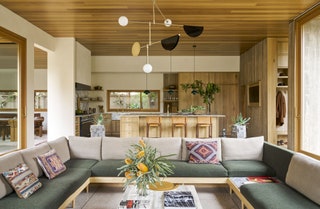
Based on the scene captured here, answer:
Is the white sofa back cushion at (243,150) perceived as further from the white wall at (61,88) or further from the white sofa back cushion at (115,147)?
the white wall at (61,88)

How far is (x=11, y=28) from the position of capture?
491 centimetres

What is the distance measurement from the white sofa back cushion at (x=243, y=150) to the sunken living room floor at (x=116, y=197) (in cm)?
54

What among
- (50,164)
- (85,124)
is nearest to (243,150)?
(50,164)

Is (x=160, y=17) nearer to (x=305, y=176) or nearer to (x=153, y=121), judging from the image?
(x=153, y=121)

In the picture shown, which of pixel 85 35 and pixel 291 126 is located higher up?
pixel 85 35

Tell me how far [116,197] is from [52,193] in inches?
50.4

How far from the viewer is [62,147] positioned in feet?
13.7

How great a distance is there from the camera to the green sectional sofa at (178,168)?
2.60 m

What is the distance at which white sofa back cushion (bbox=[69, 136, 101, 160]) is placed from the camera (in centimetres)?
443

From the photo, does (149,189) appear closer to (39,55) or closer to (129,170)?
(129,170)

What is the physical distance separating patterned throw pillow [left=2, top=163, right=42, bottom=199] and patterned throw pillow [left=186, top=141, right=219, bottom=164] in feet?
7.48

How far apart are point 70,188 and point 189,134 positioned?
4920mm

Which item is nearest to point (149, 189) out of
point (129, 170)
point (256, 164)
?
point (129, 170)

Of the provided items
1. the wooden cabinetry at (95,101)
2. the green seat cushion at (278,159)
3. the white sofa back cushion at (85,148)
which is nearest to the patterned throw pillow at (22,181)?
the white sofa back cushion at (85,148)
